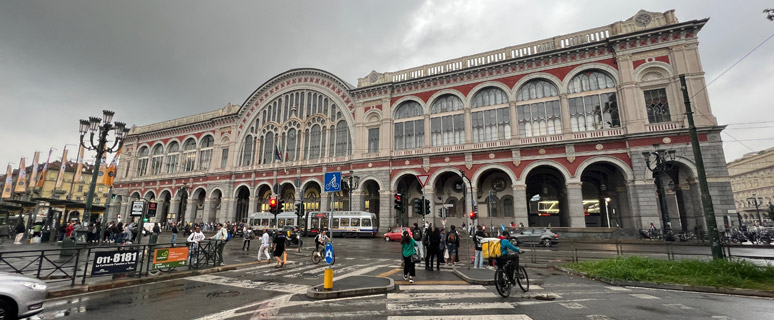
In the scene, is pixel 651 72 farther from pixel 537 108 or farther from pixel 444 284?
pixel 444 284

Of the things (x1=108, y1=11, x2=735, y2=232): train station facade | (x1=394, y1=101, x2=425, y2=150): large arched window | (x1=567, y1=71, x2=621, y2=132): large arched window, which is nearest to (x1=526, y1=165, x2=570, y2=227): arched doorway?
(x1=108, y1=11, x2=735, y2=232): train station facade

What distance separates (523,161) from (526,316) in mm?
24820

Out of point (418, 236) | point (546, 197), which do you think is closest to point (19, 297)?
point (418, 236)

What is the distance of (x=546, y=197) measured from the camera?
32469 mm

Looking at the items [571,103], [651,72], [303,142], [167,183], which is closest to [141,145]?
[167,183]

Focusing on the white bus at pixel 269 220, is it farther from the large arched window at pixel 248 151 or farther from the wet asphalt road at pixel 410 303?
the wet asphalt road at pixel 410 303

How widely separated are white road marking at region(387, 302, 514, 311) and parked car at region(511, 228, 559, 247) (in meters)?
16.9

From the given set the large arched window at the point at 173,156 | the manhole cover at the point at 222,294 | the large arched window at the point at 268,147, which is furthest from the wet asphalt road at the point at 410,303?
the large arched window at the point at 173,156

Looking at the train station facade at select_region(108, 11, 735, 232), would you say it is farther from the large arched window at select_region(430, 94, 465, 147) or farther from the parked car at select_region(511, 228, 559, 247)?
the parked car at select_region(511, 228, 559, 247)

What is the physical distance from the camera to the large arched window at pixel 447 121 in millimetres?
32438

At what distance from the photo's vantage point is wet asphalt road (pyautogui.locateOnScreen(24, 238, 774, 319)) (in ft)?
20.4

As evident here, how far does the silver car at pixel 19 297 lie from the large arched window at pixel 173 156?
170ft

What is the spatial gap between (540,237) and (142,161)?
61.8 metres

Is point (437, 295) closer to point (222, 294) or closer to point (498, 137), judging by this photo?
point (222, 294)
